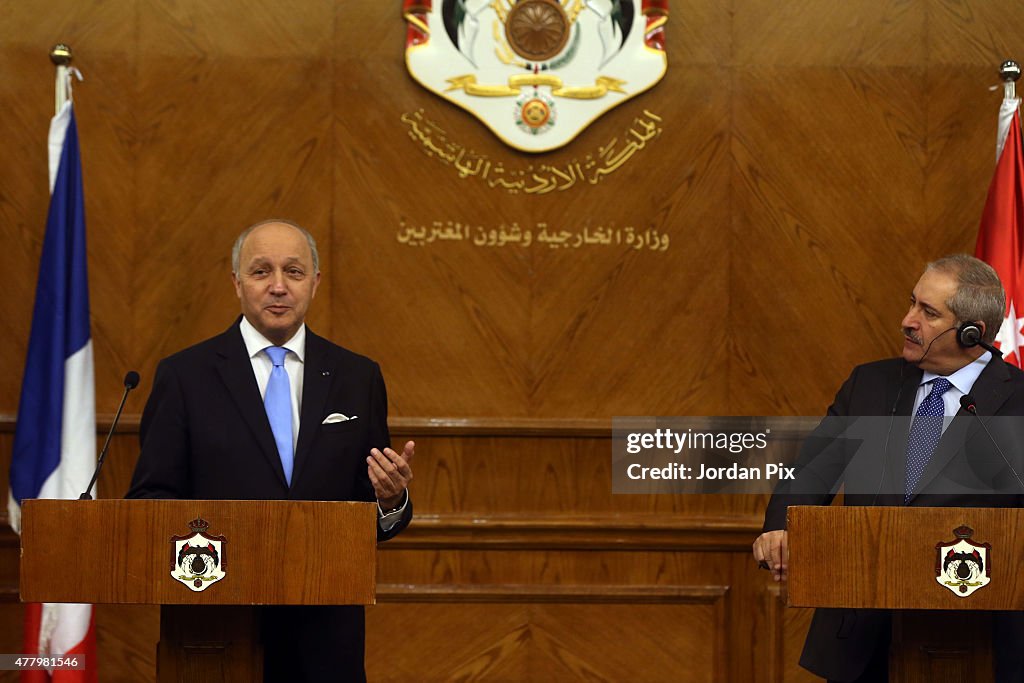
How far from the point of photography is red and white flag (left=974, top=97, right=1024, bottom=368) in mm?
4312

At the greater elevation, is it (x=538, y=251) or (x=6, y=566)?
(x=538, y=251)

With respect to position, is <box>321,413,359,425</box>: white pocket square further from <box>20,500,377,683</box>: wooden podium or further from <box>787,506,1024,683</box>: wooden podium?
<box>787,506,1024,683</box>: wooden podium

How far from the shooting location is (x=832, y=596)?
2506 mm

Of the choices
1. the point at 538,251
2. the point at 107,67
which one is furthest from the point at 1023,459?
the point at 107,67

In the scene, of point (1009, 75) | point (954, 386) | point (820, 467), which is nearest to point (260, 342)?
point (820, 467)

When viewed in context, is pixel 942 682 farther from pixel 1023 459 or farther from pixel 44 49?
pixel 44 49

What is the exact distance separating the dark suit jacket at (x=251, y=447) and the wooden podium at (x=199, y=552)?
456mm

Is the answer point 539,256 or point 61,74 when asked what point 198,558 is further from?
point 61,74

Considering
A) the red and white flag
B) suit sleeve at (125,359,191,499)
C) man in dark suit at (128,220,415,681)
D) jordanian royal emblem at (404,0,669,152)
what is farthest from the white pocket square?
the red and white flag

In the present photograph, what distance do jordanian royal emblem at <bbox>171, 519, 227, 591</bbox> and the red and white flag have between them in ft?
9.70

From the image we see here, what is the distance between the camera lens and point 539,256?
15.3 ft

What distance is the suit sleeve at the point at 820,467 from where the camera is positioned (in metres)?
3.33

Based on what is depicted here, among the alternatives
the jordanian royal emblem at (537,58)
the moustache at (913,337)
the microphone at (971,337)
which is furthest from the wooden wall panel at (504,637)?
the microphone at (971,337)

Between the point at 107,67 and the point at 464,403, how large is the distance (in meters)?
1.80
